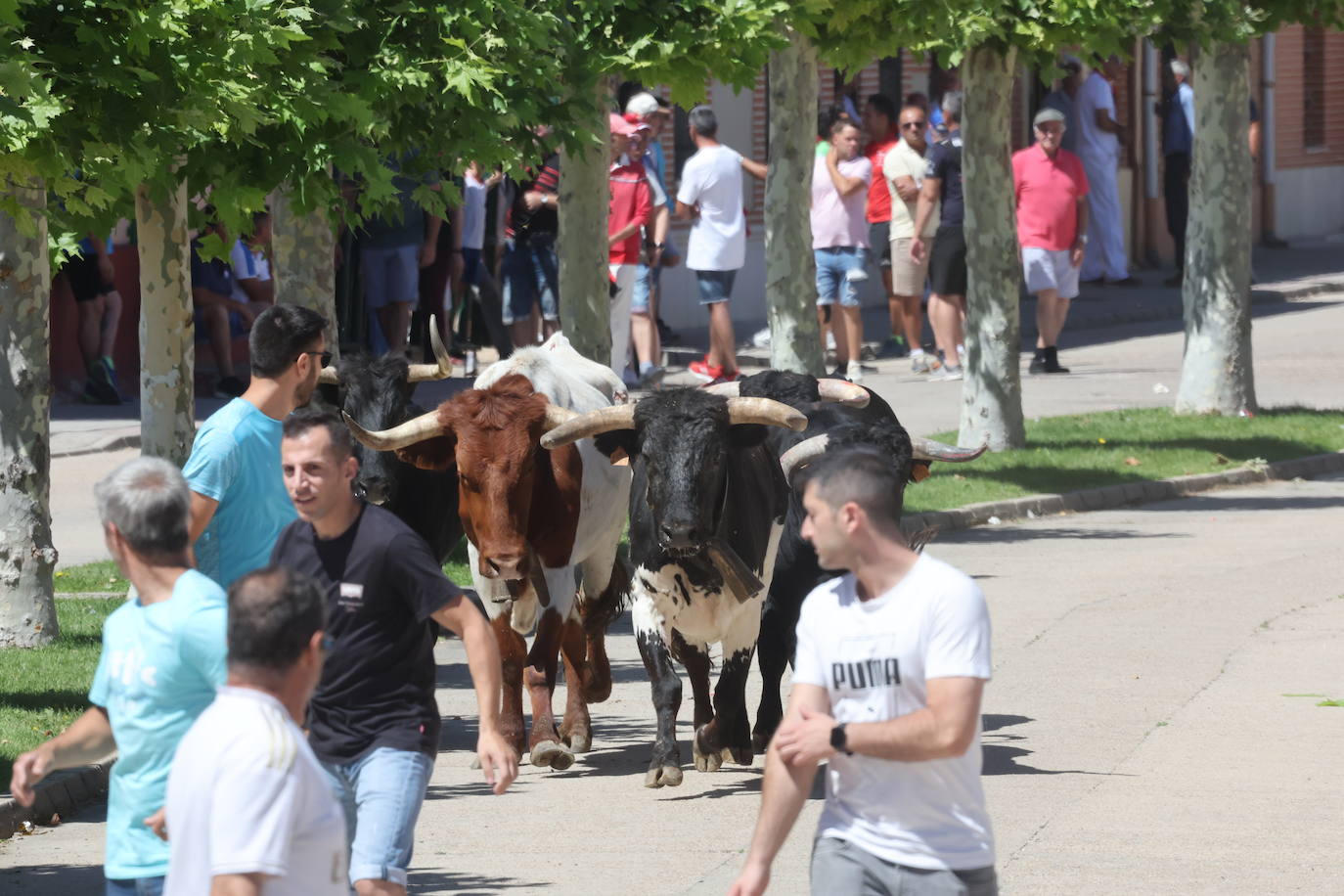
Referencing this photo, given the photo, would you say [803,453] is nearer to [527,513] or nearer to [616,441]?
[616,441]

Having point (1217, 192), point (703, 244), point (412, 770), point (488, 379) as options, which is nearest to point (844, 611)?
point (412, 770)

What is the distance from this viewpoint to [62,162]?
8875mm

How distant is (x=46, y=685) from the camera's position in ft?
35.7

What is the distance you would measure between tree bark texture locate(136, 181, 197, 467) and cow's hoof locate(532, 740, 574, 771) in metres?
3.00

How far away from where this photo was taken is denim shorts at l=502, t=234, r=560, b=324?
22.3 m

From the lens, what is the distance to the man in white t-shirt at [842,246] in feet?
77.3

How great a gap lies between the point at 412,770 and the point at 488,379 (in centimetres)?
454

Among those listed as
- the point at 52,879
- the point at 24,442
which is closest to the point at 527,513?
the point at 52,879

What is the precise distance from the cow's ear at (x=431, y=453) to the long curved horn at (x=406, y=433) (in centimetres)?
5

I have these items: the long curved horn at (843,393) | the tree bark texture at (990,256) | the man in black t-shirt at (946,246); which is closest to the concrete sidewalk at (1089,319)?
the man in black t-shirt at (946,246)

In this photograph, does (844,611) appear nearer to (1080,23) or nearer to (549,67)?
(549,67)

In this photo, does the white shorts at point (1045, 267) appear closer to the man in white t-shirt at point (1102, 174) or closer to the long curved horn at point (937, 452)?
the man in white t-shirt at point (1102, 174)

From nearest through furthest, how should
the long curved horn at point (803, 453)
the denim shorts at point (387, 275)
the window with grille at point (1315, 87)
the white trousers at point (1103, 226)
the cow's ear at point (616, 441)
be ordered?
the long curved horn at point (803, 453)
the cow's ear at point (616, 441)
the denim shorts at point (387, 275)
the white trousers at point (1103, 226)
the window with grille at point (1315, 87)

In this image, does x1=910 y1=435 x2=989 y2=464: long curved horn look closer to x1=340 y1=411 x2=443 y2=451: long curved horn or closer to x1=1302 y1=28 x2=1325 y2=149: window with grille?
x1=340 y1=411 x2=443 y2=451: long curved horn
